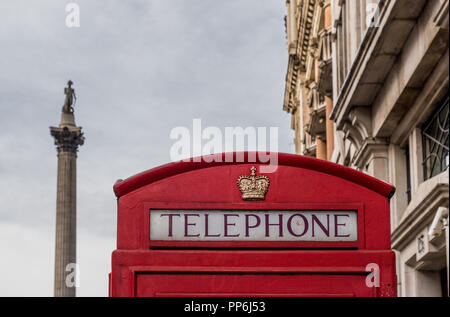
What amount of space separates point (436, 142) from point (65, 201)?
54393mm

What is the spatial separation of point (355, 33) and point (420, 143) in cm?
436

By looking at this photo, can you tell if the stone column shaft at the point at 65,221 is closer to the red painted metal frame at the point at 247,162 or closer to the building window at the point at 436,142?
the building window at the point at 436,142

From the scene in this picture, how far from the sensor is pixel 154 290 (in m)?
5.65

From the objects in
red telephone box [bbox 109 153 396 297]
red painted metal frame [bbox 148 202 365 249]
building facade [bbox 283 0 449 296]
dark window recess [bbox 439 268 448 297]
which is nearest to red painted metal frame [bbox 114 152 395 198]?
red telephone box [bbox 109 153 396 297]

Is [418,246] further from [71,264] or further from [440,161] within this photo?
[71,264]

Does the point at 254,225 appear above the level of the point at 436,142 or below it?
below

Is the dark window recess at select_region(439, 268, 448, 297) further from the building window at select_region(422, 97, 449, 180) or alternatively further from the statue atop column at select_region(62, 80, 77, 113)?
the statue atop column at select_region(62, 80, 77, 113)

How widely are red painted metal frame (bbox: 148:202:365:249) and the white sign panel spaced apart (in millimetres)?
18

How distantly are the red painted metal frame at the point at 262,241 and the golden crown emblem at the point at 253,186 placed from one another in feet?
0.19

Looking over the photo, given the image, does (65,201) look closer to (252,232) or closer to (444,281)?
(444,281)

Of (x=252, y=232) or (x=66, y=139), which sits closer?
(x=252, y=232)

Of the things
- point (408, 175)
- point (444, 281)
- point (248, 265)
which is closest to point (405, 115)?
point (408, 175)

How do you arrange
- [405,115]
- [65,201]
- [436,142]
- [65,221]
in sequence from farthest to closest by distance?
[65,201], [65,221], [405,115], [436,142]

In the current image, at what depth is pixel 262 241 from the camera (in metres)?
5.67
